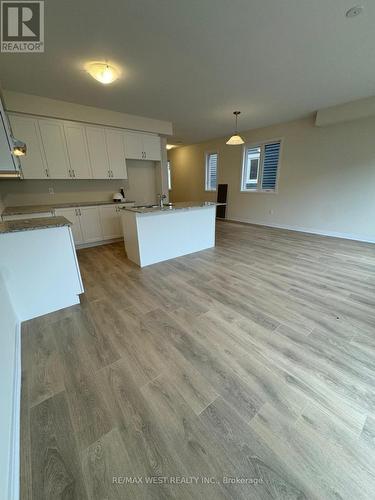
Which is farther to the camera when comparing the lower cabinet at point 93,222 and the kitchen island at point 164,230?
the lower cabinet at point 93,222

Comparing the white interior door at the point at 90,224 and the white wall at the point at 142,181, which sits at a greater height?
the white wall at the point at 142,181

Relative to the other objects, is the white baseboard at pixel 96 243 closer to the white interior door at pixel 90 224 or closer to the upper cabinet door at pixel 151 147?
the white interior door at pixel 90 224

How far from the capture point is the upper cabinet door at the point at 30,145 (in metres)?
3.41

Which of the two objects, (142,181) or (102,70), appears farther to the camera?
(142,181)

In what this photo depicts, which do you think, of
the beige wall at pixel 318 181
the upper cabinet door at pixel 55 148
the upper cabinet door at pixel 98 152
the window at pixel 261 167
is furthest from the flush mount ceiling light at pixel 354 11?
the upper cabinet door at pixel 55 148

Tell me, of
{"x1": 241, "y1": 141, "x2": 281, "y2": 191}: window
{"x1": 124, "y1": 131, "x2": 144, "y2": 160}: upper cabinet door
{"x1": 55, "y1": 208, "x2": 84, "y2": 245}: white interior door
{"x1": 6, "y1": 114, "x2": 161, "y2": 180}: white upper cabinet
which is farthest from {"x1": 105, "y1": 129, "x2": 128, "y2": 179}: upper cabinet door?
{"x1": 241, "y1": 141, "x2": 281, "y2": 191}: window

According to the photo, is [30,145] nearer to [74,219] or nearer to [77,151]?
[77,151]

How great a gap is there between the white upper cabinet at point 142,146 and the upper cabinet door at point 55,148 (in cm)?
129

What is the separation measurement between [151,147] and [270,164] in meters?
3.38

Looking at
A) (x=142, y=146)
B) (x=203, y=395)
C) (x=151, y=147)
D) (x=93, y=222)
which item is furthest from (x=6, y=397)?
Answer: (x=151, y=147)

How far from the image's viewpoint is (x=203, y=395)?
1.29 meters

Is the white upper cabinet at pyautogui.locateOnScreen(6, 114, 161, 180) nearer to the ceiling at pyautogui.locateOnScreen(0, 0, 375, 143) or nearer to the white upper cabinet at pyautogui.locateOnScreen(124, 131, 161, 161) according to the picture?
the white upper cabinet at pyautogui.locateOnScreen(124, 131, 161, 161)

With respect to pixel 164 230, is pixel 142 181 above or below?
above

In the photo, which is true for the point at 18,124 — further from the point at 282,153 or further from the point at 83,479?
the point at 282,153
